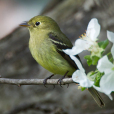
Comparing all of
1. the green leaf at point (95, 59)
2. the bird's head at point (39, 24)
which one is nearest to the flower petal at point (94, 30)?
the green leaf at point (95, 59)

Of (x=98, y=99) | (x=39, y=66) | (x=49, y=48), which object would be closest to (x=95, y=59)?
(x=98, y=99)

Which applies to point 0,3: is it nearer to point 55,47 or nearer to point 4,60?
point 4,60

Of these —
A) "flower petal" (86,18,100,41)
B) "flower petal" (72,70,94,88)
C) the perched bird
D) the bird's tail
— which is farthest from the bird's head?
"flower petal" (72,70,94,88)

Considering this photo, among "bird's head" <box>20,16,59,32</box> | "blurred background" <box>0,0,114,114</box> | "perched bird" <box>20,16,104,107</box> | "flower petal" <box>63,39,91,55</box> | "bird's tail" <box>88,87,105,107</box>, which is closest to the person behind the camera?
"flower petal" <box>63,39,91,55</box>

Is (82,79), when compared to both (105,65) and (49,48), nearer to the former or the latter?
(105,65)

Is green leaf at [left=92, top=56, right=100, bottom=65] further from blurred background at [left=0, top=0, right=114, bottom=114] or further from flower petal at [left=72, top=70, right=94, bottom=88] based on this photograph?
blurred background at [left=0, top=0, right=114, bottom=114]

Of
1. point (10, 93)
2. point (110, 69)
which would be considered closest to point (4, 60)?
point (10, 93)
